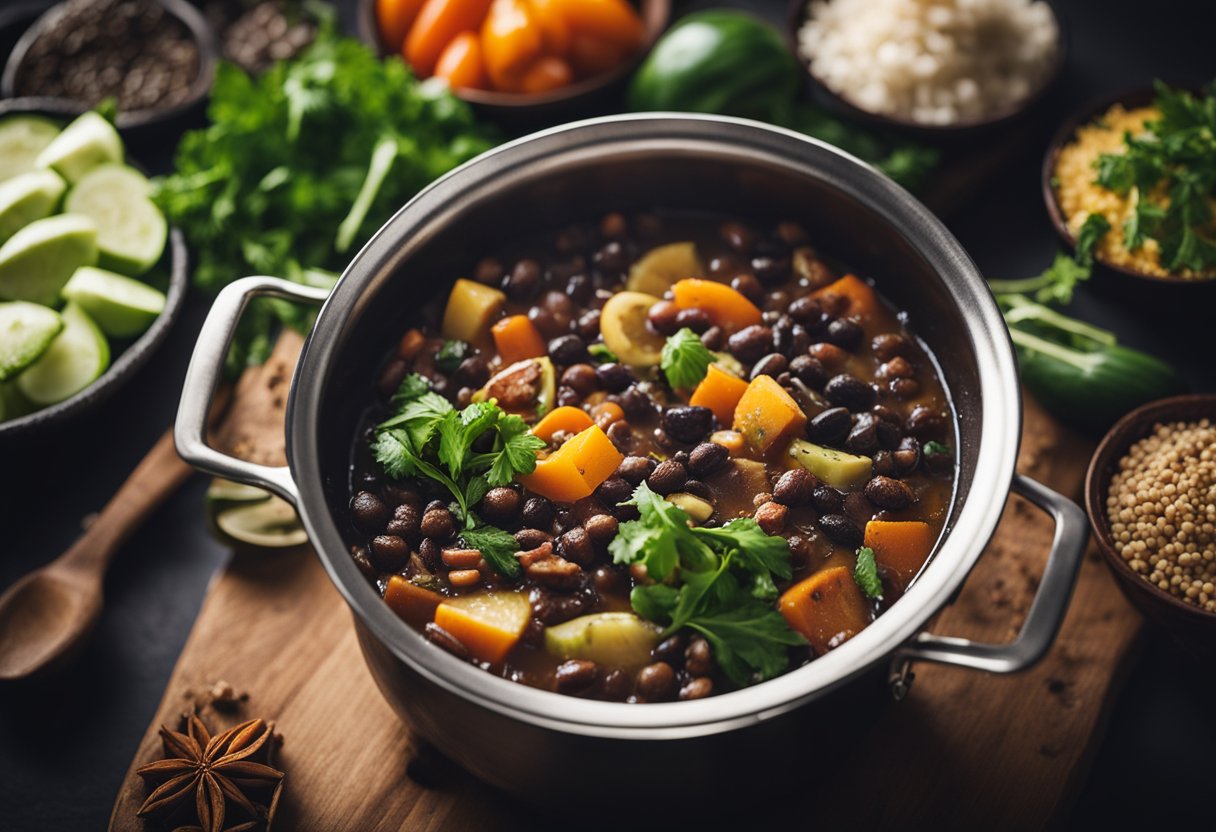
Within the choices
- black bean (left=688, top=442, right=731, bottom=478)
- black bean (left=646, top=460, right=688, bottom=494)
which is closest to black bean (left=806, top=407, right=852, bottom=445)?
black bean (left=688, top=442, right=731, bottom=478)

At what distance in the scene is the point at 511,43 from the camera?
438 cm

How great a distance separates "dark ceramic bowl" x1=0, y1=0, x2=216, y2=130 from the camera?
458 cm

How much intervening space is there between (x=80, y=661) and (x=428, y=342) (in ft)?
5.10

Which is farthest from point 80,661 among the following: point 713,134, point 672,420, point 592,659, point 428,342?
point 713,134

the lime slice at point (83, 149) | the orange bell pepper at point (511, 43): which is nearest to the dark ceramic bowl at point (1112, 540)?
the orange bell pepper at point (511, 43)

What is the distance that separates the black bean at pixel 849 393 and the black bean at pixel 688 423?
1.21ft

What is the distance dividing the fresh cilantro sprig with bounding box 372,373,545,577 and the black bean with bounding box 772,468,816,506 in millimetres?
656

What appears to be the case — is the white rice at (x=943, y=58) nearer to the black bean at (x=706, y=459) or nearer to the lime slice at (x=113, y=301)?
the black bean at (x=706, y=459)

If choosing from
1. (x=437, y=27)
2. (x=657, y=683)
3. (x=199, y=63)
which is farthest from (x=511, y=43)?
(x=657, y=683)

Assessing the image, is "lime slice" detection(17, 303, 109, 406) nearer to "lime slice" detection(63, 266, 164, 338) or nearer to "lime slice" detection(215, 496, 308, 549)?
"lime slice" detection(63, 266, 164, 338)

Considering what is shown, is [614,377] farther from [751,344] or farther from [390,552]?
[390,552]

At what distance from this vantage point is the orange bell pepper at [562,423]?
3076 mm

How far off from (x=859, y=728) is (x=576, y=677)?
73 centimetres

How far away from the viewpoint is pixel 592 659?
8.93 ft
